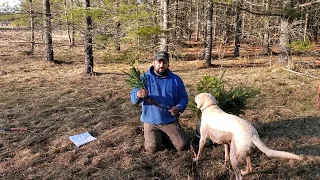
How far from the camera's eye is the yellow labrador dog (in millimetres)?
3131

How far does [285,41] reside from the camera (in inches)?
452

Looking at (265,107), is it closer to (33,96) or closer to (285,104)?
(285,104)

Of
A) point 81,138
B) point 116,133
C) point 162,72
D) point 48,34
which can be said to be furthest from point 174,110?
point 48,34

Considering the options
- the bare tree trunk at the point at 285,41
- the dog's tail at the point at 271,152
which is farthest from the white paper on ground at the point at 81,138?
the bare tree trunk at the point at 285,41

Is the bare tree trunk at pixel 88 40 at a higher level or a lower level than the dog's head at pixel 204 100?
higher

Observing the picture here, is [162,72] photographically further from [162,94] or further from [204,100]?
[204,100]

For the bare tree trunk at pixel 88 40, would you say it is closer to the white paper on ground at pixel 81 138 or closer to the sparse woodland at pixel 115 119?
the sparse woodland at pixel 115 119

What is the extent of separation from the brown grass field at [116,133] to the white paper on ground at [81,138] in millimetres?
102

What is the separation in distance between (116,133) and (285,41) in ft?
28.9

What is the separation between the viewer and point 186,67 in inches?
527

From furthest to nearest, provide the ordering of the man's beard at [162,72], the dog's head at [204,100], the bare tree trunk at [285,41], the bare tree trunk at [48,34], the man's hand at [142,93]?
the bare tree trunk at [48,34], the bare tree trunk at [285,41], the man's beard at [162,72], the man's hand at [142,93], the dog's head at [204,100]

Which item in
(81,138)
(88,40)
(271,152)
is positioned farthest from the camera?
(88,40)

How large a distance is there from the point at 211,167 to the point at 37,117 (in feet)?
12.7

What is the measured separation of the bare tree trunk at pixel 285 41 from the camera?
11211 mm
